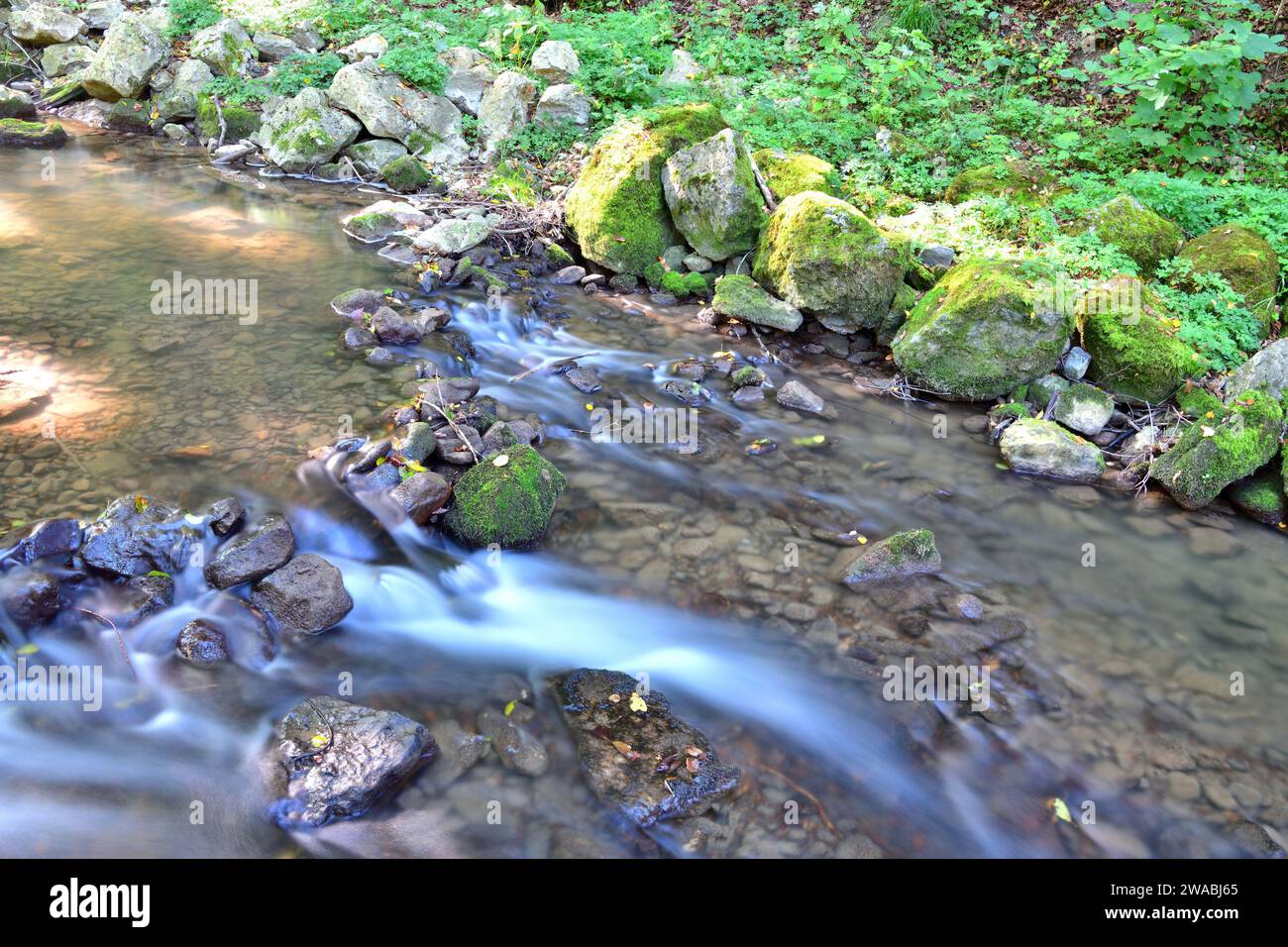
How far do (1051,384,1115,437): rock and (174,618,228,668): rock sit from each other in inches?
260

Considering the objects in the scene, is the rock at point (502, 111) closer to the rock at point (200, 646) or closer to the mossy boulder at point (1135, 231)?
the mossy boulder at point (1135, 231)

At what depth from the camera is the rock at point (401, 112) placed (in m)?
11.6

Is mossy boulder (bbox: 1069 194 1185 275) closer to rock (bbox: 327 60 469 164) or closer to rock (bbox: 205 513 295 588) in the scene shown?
rock (bbox: 205 513 295 588)

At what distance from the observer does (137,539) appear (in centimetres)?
451

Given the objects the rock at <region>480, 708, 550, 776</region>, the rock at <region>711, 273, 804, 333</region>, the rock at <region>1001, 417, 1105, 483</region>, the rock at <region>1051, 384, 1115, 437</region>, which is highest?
the rock at <region>711, 273, 804, 333</region>

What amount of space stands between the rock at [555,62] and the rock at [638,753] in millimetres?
10868

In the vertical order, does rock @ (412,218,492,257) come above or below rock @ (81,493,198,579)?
above

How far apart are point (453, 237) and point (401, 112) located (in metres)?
4.06

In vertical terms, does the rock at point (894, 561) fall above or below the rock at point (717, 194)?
below

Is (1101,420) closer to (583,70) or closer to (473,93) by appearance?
(583,70)

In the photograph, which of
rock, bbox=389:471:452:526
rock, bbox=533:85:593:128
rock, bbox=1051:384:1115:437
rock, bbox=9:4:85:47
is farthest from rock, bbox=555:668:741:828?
rock, bbox=9:4:85:47

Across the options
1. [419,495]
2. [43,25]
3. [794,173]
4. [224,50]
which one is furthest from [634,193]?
[43,25]

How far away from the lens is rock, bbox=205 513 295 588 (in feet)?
14.8

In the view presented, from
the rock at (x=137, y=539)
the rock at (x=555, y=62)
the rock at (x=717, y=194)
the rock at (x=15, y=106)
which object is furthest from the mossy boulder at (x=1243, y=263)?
the rock at (x=15, y=106)
